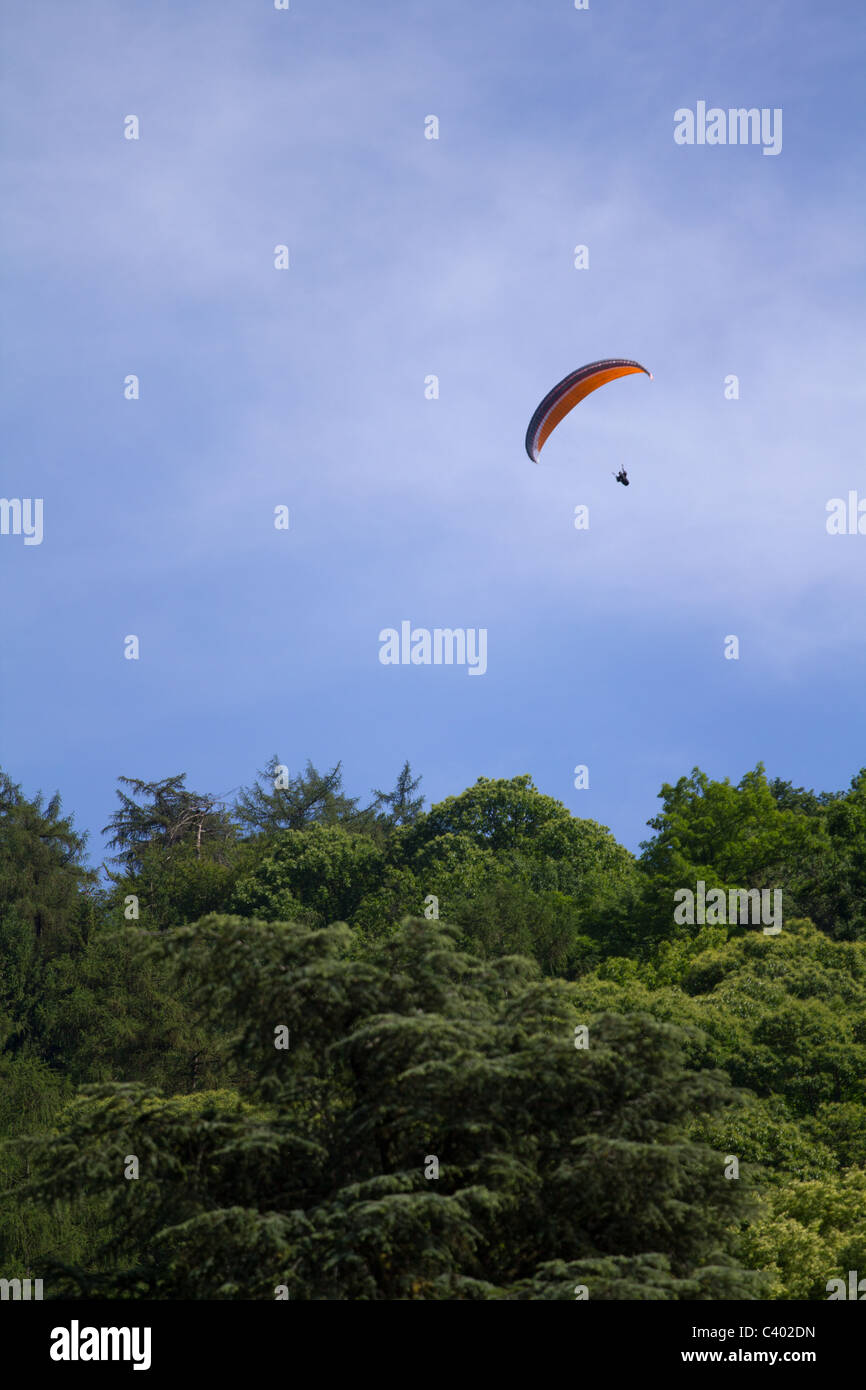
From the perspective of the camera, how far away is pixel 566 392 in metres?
39.2

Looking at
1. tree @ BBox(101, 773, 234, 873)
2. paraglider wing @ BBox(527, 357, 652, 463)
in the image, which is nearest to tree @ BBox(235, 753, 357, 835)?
tree @ BBox(101, 773, 234, 873)

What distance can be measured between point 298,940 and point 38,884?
61.5 m

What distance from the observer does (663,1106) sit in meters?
18.7

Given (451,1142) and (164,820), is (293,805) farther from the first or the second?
(451,1142)

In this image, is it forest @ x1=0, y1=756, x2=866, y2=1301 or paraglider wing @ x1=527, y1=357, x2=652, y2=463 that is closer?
forest @ x1=0, y1=756, x2=866, y2=1301

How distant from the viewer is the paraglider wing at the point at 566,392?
3909 centimetres

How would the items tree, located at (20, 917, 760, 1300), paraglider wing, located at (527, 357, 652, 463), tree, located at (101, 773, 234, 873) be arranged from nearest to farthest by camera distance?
tree, located at (20, 917, 760, 1300) < paraglider wing, located at (527, 357, 652, 463) < tree, located at (101, 773, 234, 873)

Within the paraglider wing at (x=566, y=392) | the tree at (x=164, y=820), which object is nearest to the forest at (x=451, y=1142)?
the paraglider wing at (x=566, y=392)

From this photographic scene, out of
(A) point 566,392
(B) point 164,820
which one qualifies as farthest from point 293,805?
(A) point 566,392

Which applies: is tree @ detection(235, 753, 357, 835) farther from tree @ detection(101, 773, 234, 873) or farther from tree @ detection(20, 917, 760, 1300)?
tree @ detection(20, 917, 760, 1300)

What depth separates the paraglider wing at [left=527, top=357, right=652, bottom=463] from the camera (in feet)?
128

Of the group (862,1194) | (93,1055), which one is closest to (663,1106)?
(862,1194)

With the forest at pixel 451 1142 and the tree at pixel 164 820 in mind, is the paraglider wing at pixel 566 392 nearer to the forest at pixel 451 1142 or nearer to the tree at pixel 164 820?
the forest at pixel 451 1142

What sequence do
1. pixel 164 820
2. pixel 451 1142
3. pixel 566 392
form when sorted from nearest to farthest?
pixel 451 1142
pixel 566 392
pixel 164 820
